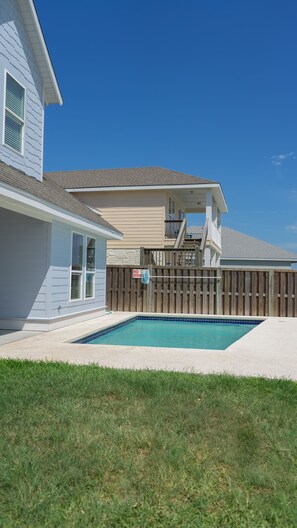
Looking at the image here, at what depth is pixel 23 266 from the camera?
897 cm

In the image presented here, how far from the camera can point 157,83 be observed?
727 inches

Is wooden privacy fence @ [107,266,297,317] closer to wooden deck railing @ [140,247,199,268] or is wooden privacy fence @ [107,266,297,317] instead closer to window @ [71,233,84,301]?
wooden deck railing @ [140,247,199,268]

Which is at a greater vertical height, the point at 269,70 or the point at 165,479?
the point at 269,70

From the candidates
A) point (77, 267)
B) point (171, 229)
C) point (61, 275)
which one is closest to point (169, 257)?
point (171, 229)

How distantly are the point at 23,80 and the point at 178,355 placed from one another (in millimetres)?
7021

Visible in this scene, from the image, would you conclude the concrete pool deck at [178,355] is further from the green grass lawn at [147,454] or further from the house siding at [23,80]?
the house siding at [23,80]

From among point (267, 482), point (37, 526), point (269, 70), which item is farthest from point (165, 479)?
point (269, 70)

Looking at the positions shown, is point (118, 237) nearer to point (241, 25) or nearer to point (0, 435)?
point (241, 25)

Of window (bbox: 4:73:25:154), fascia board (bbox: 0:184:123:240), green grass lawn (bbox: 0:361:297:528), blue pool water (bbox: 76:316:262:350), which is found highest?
window (bbox: 4:73:25:154)

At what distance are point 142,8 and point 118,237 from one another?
25.5 ft

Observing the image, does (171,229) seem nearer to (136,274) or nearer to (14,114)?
(136,274)

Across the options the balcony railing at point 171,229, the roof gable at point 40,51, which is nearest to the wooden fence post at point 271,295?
the balcony railing at point 171,229

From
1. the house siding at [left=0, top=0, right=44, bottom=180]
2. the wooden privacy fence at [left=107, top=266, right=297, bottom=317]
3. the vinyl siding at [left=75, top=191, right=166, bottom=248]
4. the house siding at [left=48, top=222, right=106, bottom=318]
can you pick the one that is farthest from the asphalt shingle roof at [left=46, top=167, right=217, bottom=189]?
the house siding at [left=0, top=0, right=44, bottom=180]

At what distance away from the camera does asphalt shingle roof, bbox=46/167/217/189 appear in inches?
718
